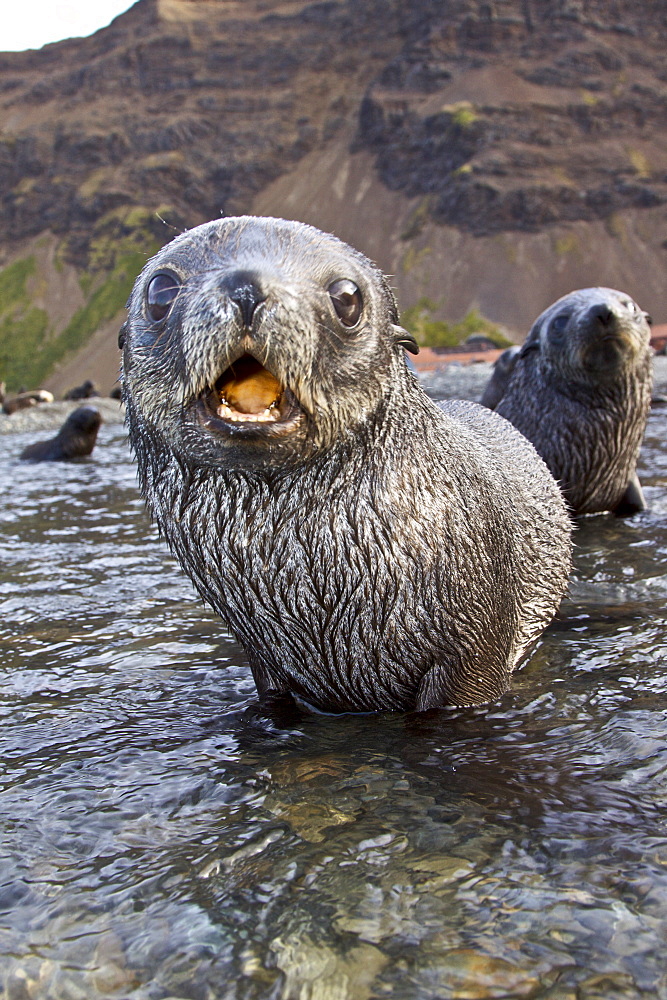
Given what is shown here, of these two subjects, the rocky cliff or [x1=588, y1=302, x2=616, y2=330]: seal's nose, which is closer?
[x1=588, y1=302, x2=616, y2=330]: seal's nose

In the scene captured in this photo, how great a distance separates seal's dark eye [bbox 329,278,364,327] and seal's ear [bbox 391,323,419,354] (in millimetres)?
272

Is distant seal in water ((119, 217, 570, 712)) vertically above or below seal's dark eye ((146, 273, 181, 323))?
below

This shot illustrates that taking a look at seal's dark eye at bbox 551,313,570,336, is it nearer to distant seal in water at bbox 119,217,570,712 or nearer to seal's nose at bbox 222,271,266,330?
distant seal in water at bbox 119,217,570,712

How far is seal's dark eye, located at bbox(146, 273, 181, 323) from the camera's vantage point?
3.35m

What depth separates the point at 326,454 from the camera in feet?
10.8

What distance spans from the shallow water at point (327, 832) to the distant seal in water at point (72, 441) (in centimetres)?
1103

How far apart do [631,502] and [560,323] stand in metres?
1.59

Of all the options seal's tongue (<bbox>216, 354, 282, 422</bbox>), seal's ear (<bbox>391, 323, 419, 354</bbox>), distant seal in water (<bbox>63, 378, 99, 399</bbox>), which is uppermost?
seal's ear (<bbox>391, 323, 419, 354</bbox>)

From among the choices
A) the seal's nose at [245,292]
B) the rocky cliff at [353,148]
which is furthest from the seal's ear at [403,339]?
the rocky cliff at [353,148]

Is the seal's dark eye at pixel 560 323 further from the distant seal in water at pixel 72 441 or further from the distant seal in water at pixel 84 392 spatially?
the distant seal in water at pixel 84 392

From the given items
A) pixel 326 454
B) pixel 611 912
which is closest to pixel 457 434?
pixel 326 454

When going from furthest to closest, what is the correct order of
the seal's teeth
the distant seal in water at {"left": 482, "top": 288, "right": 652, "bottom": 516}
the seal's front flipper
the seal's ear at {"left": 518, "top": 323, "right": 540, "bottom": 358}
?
the seal's front flipper, the seal's ear at {"left": 518, "top": 323, "right": 540, "bottom": 358}, the distant seal in water at {"left": 482, "top": 288, "right": 652, "bottom": 516}, the seal's teeth

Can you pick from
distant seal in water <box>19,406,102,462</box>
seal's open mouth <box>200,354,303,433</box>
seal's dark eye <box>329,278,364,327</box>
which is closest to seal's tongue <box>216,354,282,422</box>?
seal's open mouth <box>200,354,303,433</box>

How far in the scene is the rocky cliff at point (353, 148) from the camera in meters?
94.8
